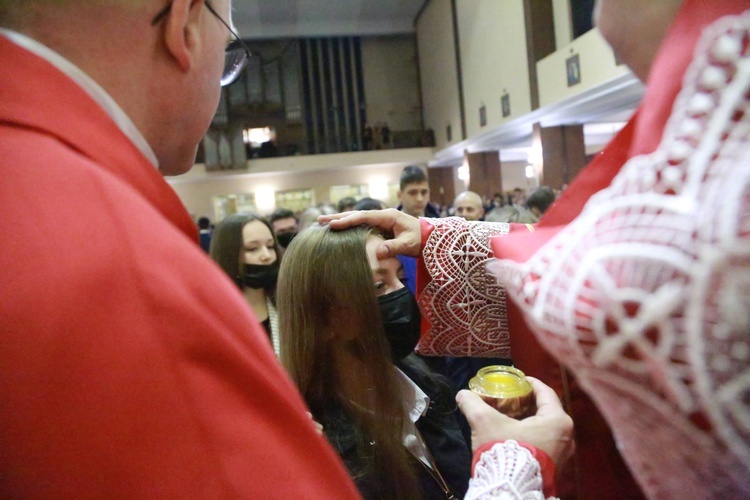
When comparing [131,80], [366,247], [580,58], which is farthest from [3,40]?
[580,58]

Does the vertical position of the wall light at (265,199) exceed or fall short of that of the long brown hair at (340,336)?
it exceeds it

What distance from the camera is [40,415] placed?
0.37m

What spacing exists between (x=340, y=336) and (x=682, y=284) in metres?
0.95

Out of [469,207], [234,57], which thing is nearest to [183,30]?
[234,57]

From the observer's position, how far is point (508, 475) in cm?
64

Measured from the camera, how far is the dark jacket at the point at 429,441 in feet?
3.68

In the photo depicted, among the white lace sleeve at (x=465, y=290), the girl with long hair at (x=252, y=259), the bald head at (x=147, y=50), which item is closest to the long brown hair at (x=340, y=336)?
the white lace sleeve at (x=465, y=290)

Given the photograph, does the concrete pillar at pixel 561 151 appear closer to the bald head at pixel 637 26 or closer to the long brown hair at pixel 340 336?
the long brown hair at pixel 340 336

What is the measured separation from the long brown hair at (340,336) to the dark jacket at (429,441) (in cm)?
4

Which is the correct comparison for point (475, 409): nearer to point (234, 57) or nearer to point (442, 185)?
point (234, 57)

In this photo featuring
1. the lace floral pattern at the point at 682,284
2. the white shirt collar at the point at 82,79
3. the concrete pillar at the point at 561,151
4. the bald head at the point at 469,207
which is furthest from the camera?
the concrete pillar at the point at 561,151

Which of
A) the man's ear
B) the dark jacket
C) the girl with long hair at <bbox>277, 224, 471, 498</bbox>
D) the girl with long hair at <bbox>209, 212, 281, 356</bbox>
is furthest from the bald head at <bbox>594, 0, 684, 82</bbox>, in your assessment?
the girl with long hair at <bbox>209, 212, 281, 356</bbox>

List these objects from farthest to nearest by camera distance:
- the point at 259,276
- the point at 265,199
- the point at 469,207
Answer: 1. the point at 265,199
2. the point at 469,207
3. the point at 259,276

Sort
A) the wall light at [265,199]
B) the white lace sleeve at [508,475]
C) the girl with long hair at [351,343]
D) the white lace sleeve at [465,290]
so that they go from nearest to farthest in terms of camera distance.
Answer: the white lace sleeve at [508,475]
the white lace sleeve at [465,290]
the girl with long hair at [351,343]
the wall light at [265,199]
